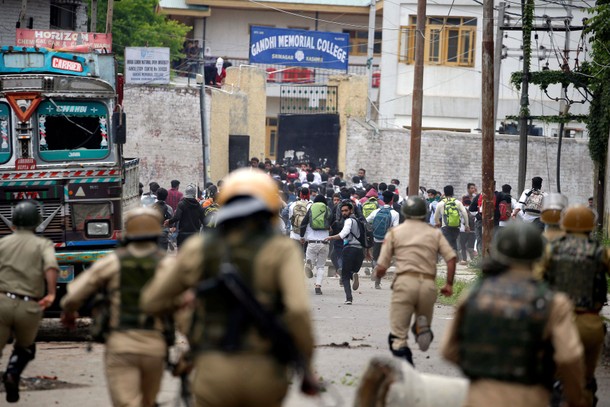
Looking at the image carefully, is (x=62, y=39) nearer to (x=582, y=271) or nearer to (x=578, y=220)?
(x=578, y=220)

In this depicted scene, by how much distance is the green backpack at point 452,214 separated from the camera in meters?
24.7

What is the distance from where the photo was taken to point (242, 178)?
210 inches

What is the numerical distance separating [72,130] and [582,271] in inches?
300

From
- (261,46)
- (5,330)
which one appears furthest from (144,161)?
(5,330)

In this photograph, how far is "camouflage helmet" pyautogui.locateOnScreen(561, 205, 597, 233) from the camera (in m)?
8.33

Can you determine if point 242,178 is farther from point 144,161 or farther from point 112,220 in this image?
point 144,161

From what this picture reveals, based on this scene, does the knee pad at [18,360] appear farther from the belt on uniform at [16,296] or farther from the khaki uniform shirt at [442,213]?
the khaki uniform shirt at [442,213]

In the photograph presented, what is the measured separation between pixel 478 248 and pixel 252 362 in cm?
2179

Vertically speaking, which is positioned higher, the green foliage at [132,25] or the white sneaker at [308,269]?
the green foliage at [132,25]

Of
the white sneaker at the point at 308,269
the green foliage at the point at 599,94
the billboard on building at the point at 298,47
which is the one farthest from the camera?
the billboard on building at the point at 298,47

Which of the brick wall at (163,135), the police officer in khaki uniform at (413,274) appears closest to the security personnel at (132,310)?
the police officer in khaki uniform at (413,274)

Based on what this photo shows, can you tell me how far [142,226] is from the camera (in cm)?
727


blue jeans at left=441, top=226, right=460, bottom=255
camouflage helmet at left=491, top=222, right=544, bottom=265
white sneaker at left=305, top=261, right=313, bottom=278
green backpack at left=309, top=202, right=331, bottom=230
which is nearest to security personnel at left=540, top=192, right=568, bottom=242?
camouflage helmet at left=491, top=222, right=544, bottom=265

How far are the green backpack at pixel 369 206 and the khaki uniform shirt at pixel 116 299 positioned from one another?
15567 mm
